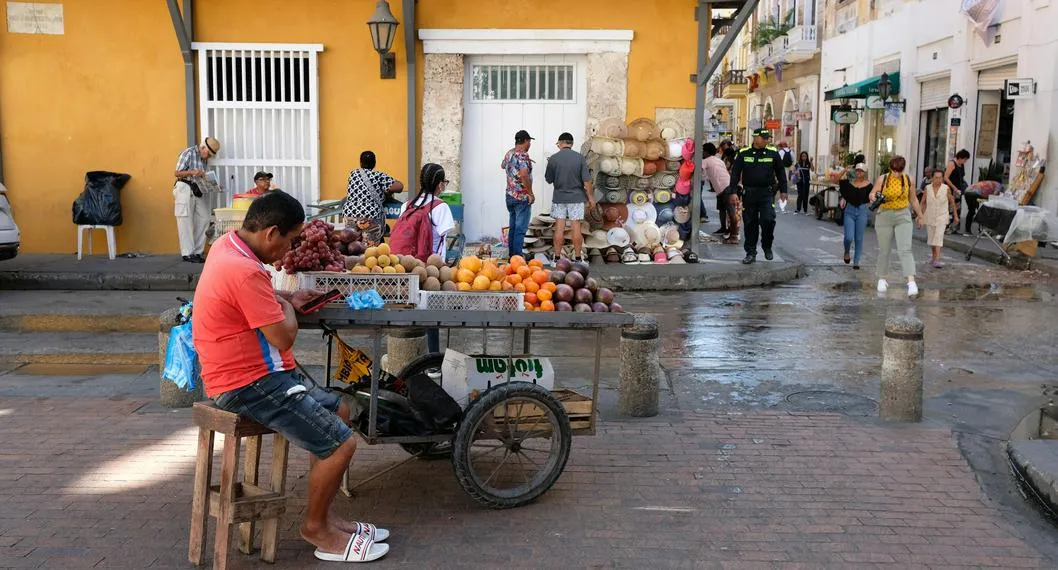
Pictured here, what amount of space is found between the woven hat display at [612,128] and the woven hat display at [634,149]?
0.17 metres

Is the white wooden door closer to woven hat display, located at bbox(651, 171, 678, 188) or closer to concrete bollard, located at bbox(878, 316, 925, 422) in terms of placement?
woven hat display, located at bbox(651, 171, 678, 188)

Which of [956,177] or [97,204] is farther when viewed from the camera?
[956,177]

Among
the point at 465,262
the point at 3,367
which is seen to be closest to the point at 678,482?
the point at 465,262

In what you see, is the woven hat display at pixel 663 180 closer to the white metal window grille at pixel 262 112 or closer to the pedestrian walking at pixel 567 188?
the pedestrian walking at pixel 567 188

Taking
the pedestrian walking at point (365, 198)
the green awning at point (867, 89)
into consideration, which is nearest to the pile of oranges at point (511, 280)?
the pedestrian walking at point (365, 198)

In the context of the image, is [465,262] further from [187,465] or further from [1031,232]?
[1031,232]

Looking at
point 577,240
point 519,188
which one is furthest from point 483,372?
point 577,240

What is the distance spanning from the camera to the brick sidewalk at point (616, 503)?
4566 millimetres

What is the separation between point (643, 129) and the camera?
45.1 feet

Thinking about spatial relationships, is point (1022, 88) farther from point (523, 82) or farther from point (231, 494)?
point (231, 494)

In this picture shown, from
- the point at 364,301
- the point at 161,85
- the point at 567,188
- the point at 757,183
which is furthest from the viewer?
the point at 757,183

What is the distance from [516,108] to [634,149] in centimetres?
180

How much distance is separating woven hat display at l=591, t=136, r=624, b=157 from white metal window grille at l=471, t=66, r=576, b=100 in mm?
852

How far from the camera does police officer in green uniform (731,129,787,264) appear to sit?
46.6 ft
